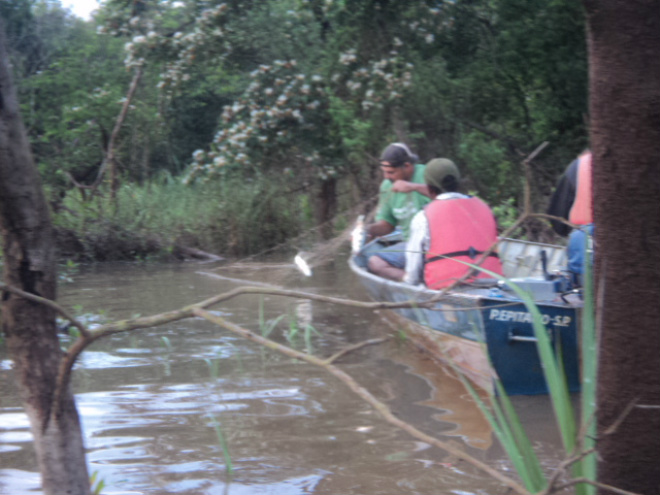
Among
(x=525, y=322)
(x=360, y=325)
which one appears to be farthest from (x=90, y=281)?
(x=525, y=322)

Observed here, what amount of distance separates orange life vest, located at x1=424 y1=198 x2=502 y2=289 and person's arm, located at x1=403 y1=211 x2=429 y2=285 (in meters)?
0.06

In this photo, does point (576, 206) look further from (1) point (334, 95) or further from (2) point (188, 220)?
(2) point (188, 220)

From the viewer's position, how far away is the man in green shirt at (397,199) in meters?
7.93

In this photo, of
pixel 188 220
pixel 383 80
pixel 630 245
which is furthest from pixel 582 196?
pixel 188 220

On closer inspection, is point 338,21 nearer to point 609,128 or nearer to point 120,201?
point 120,201

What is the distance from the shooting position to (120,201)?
540 inches

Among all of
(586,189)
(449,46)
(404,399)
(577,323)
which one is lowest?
(404,399)

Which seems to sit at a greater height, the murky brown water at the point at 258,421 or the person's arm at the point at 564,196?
the person's arm at the point at 564,196

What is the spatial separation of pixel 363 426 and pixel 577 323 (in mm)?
1499

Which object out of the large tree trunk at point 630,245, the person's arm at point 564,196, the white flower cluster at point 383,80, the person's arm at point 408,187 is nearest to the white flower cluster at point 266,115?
the white flower cluster at point 383,80

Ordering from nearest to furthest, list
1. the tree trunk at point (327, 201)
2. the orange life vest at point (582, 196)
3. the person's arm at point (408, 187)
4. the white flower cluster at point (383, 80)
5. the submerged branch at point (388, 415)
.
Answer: the submerged branch at point (388, 415) < the orange life vest at point (582, 196) < the person's arm at point (408, 187) < the white flower cluster at point (383, 80) < the tree trunk at point (327, 201)

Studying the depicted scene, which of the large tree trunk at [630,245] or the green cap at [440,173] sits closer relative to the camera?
the large tree trunk at [630,245]

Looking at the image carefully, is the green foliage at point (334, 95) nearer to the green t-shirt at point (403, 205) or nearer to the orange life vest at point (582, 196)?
the green t-shirt at point (403, 205)

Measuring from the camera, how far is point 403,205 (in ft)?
27.0
